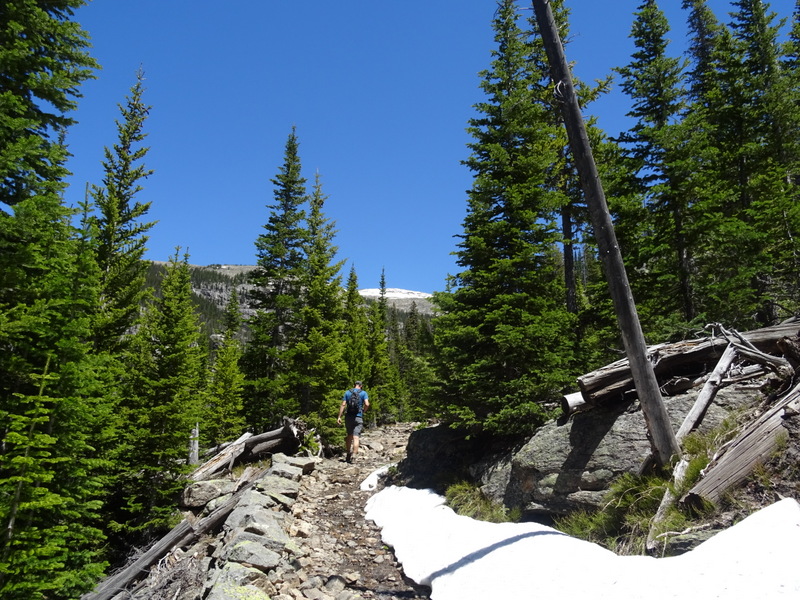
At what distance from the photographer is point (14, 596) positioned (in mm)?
5824

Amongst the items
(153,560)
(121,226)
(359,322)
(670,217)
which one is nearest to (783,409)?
(670,217)

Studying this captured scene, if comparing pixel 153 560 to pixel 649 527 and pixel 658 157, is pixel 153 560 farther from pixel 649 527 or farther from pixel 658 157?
pixel 658 157

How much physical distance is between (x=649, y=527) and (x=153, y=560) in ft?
30.2

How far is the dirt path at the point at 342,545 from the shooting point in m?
5.93

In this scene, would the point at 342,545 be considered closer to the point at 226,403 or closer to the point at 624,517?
the point at 624,517

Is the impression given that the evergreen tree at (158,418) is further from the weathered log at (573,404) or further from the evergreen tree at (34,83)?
the weathered log at (573,404)

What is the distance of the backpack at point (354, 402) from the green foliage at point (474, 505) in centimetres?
559

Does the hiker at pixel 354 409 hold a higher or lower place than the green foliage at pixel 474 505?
higher

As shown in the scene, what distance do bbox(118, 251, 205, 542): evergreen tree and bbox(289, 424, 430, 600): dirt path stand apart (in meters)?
3.52

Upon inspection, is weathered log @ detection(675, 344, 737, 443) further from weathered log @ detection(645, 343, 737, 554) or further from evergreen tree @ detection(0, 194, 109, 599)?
evergreen tree @ detection(0, 194, 109, 599)

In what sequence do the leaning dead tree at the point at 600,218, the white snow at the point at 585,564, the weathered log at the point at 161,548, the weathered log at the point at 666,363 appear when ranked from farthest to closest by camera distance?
the weathered log at the point at 161,548 < the weathered log at the point at 666,363 < the leaning dead tree at the point at 600,218 < the white snow at the point at 585,564

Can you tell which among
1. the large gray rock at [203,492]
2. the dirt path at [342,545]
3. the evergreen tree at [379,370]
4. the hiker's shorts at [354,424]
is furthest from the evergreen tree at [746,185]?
the evergreen tree at [379,370]

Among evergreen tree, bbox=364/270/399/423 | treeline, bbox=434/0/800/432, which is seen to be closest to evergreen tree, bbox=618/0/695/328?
treeline, bbox=434/0/800/432

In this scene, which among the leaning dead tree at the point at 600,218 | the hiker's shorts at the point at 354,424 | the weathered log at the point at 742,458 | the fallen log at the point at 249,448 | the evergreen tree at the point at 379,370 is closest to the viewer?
the weathered log at the point at 742,458
